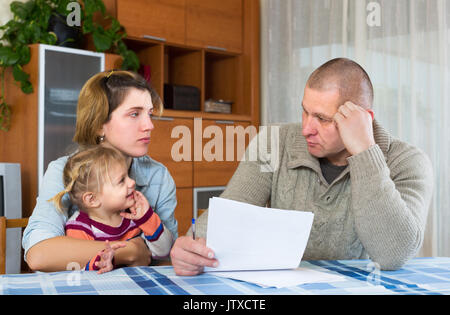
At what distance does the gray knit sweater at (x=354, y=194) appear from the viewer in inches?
45.6

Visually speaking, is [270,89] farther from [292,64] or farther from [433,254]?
[433,254]

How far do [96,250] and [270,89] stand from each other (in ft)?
9.00

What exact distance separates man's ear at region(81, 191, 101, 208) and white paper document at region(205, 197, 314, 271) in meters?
0.50

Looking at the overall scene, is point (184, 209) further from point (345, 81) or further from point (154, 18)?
point (345, 81)

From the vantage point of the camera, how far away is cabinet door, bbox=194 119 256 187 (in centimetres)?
355

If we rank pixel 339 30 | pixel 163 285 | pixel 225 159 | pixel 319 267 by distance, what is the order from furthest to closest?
pixel 225 159 → pixel 339 30 → pixel 319 267 → pixel 163 285

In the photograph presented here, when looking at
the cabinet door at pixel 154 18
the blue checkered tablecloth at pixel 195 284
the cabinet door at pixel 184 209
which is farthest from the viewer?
the cabinet door at pixel 184 209

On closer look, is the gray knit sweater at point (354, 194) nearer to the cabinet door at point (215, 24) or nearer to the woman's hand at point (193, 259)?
the woman's hand at point (193, 259)

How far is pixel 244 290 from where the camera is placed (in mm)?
931

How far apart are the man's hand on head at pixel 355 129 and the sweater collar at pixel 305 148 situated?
0.19 m

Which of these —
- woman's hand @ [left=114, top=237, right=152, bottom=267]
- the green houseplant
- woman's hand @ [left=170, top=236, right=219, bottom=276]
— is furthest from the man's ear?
the green houseplant

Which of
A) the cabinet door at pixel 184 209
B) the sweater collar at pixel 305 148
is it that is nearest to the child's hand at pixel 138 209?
the sweater collar at pixel 305 148
